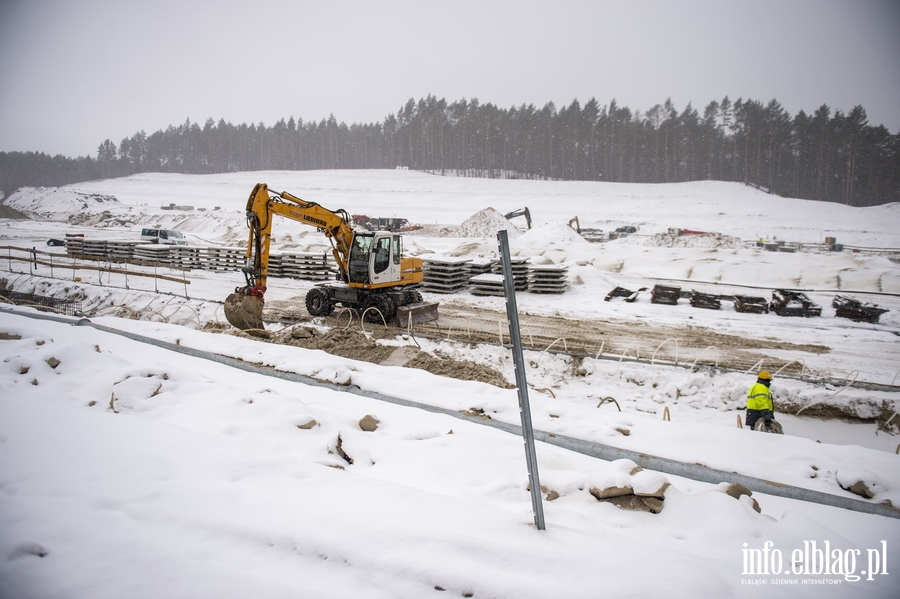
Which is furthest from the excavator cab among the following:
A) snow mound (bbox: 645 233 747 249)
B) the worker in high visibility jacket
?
snow mound (bbox: 645 233 747 249)

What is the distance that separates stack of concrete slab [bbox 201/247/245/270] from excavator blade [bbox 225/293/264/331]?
13642mm

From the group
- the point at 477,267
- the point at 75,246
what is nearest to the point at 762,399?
the point at 477,267

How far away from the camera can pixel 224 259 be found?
2575 cm

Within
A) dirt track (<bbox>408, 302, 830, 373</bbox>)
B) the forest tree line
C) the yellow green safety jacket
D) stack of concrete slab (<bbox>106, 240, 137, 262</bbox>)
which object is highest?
the forest tree line

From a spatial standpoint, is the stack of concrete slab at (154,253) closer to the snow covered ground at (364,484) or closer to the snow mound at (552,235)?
the snow covered ground at (364,484)

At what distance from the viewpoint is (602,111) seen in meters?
75.7

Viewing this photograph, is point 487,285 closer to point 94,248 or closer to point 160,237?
point 94,248

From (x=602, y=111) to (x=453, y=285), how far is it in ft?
218

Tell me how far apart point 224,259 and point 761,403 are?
982 inches

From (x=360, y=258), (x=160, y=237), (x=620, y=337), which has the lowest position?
(x=620, y=337)

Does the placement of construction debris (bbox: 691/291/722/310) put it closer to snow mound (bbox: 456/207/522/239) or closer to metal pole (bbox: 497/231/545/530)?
metal pole (bbox: 497/231/545/530)

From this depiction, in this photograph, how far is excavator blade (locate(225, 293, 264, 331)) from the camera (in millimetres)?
12680

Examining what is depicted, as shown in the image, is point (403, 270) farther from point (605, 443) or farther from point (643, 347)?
point (605, 443)

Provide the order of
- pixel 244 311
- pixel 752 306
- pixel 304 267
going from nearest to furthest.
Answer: pixel 244 311
pixel 752 306
pixel 304 267
